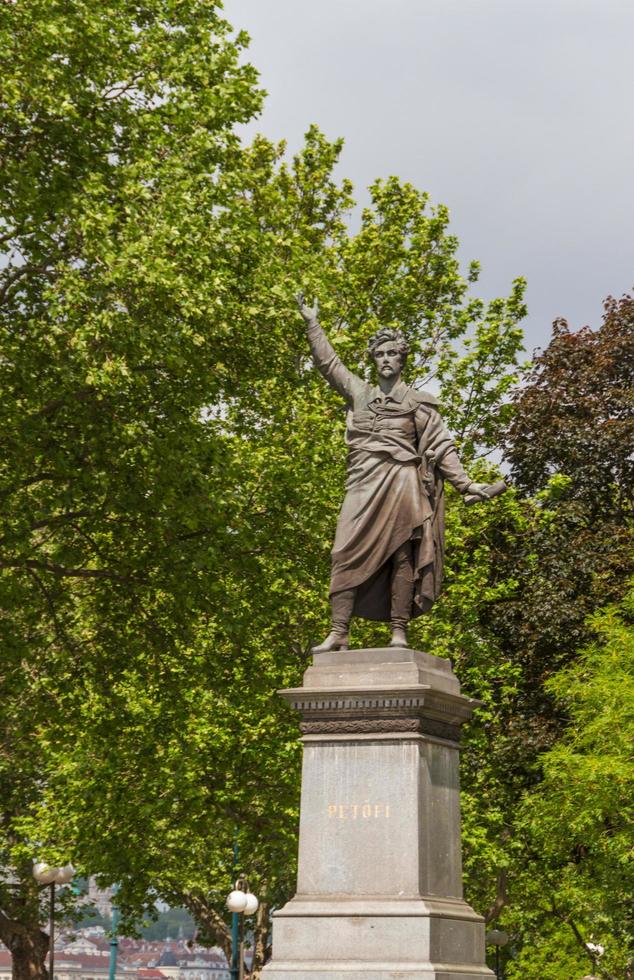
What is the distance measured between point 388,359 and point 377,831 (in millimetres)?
3874

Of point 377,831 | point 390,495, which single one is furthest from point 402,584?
point 377,831

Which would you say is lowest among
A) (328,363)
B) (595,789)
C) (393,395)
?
(393,395)

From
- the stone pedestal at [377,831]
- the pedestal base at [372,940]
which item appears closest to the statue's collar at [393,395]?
the stone pedestal at [377,831]

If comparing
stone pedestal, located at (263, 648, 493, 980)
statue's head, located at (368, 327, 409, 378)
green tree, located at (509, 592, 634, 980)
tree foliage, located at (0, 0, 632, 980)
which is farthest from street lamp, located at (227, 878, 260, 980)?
statue's head, located at (368, 327, 409, 378)

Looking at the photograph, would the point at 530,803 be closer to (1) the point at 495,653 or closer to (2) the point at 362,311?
(1) the point at 495,653

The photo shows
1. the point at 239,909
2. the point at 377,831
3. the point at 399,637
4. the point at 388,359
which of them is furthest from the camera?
the point at 239,909

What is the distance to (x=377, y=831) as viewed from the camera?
12.0 metres

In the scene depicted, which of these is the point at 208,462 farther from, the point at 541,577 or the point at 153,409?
the point at 541,577

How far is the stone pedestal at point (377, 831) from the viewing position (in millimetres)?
11539

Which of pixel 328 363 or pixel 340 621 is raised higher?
pixel 328 363

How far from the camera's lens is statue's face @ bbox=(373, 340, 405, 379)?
1339cm

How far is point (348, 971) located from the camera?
11.4 metres

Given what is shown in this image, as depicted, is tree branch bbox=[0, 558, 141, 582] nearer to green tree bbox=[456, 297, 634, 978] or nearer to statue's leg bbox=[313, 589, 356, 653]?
green tree bbox=[456, 297, 634, 978]

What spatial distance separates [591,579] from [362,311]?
6.87 metres
